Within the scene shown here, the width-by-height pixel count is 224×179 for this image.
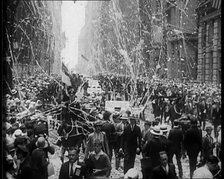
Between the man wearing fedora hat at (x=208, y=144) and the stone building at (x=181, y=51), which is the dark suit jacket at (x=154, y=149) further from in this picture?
the stone building at (x=181, y=51)

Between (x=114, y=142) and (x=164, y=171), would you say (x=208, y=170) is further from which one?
(x=114, y=142)

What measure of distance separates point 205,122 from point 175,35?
618 inches

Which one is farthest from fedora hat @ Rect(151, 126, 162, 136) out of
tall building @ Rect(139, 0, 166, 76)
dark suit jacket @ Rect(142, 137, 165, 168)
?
tall building @ Rect(139, 0, 166, 76)

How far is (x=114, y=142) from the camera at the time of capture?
8.57 meters

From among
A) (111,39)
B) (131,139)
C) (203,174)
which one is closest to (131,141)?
(131,139)

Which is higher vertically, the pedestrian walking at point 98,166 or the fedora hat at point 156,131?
the fedora hat at point 156,131

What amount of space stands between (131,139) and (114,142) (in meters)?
0.73

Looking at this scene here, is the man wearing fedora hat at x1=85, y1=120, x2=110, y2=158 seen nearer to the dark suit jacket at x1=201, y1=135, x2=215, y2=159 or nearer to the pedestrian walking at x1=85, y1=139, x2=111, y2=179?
the pedestrian walking at x1=85, y1=139, x2=111, y2=179

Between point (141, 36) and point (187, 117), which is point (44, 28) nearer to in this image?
point (187, 117)

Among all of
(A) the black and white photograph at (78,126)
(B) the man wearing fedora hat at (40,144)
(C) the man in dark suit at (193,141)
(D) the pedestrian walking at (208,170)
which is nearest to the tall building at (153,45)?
(A) the black and white photograph at (78,126)

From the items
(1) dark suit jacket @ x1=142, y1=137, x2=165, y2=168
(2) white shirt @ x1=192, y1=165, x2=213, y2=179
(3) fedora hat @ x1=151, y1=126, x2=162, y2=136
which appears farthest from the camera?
(3) fedora hat @ x1=151, y1=126, x2=162, y2=136

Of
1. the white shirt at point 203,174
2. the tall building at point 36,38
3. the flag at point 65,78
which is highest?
the tall building at point 36,38

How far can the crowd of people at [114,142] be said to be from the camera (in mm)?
5766

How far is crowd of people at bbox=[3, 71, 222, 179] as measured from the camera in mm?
5766
